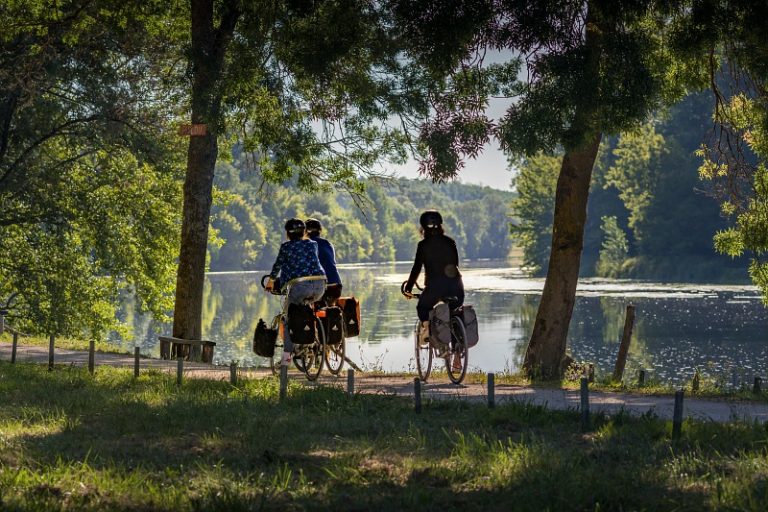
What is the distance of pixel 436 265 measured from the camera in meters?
11.9

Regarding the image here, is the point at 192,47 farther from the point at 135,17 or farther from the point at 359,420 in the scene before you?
the point at 359,420

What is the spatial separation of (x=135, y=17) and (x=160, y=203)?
9.39 m

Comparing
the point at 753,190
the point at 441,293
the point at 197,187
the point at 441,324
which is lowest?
the point at 441,324

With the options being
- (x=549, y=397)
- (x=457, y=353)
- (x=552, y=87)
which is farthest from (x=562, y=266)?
(x=549, y=397)

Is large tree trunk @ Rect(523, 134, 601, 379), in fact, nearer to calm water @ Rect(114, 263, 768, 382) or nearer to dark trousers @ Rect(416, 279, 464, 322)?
dark trousers @ Rect(416, 279, 464, 322)

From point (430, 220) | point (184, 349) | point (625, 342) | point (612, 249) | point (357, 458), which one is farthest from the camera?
point (612, 249)

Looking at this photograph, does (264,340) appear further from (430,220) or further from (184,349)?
(184,349)

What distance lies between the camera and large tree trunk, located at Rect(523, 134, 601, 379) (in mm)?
15914

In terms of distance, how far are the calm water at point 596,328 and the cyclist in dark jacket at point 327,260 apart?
6887 mm

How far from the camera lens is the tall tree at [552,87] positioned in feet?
44.4

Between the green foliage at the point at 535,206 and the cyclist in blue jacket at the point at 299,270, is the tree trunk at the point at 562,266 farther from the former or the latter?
the green foliage at the point at 535,206

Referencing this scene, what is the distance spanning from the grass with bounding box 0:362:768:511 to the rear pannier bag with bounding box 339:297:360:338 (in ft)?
9.91

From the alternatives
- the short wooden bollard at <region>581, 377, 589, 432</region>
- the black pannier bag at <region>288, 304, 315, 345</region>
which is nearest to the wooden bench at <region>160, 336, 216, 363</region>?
the black pannier bag at <region>288, 304, 315, 345</region>

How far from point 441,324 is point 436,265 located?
68cm
